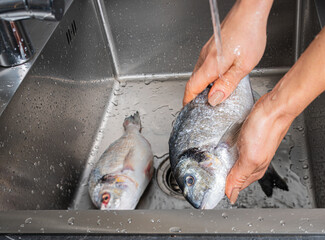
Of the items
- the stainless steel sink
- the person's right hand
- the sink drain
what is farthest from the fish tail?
the person's right hand

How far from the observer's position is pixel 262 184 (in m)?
1.40

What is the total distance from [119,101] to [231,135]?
0.83 meters

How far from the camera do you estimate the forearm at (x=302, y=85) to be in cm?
95

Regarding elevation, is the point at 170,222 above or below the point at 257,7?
below

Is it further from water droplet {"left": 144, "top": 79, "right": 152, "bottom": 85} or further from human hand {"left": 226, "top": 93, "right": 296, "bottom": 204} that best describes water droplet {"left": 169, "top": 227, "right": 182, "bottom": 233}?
water droplet {"left": 144, "top": 79, "right": 152, "bottom": 85}

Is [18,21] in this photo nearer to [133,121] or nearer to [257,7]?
[133,121]

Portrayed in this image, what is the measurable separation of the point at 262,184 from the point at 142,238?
761 millimetres

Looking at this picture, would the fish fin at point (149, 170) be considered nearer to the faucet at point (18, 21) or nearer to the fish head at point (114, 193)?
the fish head at point (114, 193)

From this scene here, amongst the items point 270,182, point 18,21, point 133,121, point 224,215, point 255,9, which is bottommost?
point 270,182

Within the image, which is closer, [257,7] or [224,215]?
[224,215]

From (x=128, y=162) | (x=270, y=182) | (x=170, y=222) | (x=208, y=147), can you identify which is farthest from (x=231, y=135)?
(x=170, y=222)

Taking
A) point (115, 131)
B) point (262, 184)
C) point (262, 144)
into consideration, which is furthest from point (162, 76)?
point (262, 144)

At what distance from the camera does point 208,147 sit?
1.25 m

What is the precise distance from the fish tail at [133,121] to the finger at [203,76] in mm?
370
